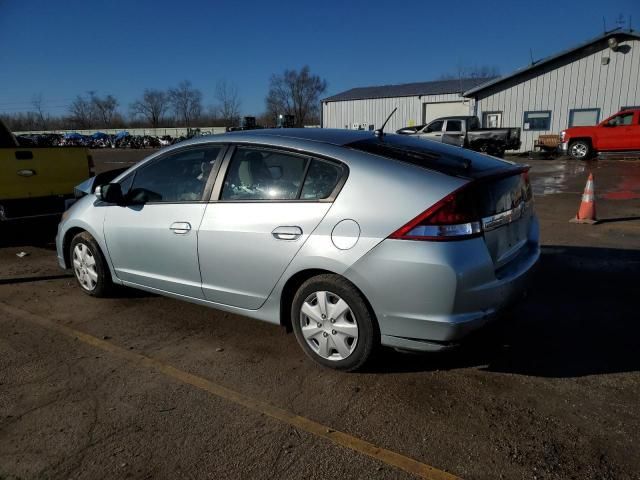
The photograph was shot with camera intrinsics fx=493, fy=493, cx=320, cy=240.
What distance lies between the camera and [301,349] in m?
3.68

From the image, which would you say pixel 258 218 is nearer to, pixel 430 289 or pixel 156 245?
pixel 156 245

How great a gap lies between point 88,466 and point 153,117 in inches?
4389

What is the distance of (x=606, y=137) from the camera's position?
20766 mm

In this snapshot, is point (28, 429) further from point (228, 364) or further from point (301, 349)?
point (301, 349)

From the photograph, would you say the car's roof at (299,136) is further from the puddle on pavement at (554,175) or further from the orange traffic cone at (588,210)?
the puddle on pavement at (554,175)

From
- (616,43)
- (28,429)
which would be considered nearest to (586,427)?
(28,429)

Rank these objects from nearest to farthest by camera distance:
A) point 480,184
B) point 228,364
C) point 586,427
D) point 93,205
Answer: point 586,427 < point 480,184 < point 228,364 < point 93,205

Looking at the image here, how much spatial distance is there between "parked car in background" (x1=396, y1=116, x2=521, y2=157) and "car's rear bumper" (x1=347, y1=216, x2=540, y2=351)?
19.9 m

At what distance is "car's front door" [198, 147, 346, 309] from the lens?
3.19 meters

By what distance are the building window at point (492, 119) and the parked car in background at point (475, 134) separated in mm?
4986

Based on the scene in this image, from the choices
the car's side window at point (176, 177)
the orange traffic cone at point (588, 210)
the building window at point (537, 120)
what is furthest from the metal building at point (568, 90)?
the car's side window at point (176, 177)

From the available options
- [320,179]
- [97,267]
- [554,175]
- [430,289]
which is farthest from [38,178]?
[554,175]

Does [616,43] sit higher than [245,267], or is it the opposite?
[616,43]

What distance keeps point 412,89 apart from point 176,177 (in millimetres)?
33165
